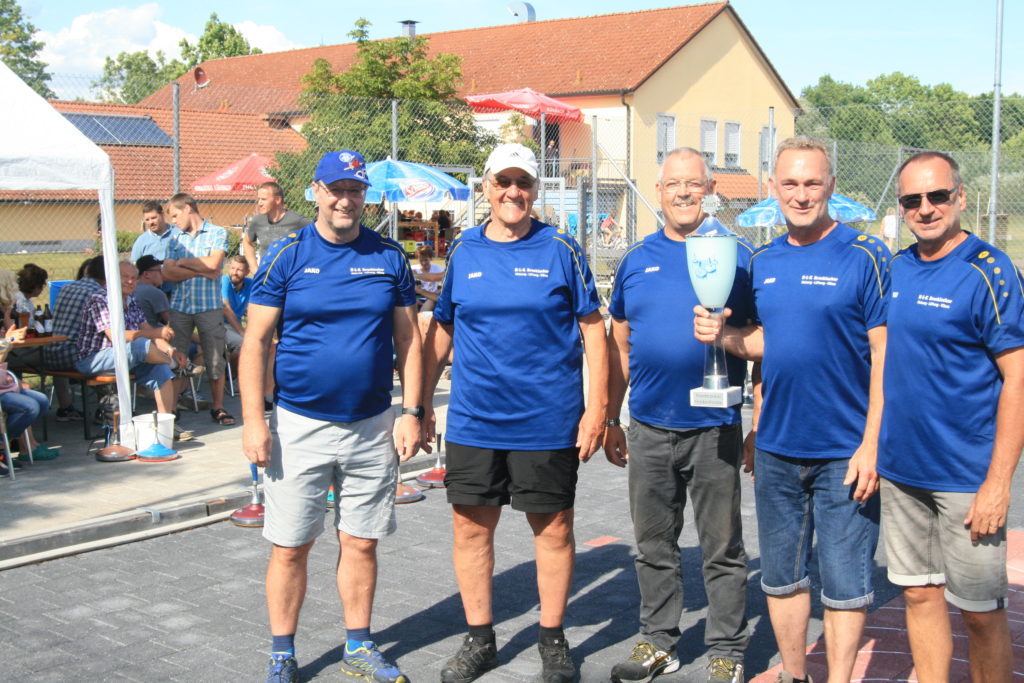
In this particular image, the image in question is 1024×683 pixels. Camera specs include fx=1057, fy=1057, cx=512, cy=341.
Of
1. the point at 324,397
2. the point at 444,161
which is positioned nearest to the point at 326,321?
the point at 324,397

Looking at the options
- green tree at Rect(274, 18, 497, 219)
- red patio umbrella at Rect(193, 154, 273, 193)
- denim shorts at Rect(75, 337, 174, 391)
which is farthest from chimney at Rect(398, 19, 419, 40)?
denim shorts at Rect(75, 337, 174, 391)

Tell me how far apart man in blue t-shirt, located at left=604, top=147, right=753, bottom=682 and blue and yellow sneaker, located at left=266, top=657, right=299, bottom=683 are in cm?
132

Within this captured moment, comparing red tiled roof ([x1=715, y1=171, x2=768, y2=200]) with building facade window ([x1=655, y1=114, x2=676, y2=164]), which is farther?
building facade window ([x1=655, y1=114, x2=676, y2=164])

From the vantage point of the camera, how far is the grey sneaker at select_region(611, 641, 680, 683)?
4.28 metres

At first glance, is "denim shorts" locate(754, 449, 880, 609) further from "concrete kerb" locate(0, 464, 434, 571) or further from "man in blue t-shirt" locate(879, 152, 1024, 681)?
"concrete kerb" locate(0, 464, 434, 571)

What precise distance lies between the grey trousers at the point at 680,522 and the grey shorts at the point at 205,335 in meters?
6.52

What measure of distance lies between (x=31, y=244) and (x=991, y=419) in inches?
631

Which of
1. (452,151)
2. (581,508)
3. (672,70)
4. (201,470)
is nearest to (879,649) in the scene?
(581,508)

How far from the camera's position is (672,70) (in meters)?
33.6

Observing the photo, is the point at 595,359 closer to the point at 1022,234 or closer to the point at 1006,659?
the point at 1006,659

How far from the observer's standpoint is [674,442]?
4.27 m

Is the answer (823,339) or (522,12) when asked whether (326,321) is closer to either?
(823,339)

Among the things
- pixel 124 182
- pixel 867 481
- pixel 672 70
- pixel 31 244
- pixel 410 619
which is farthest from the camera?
pixel 672 70

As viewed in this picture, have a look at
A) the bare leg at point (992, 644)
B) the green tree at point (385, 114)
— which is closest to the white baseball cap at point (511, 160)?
the bare leg at point (992, 644)
